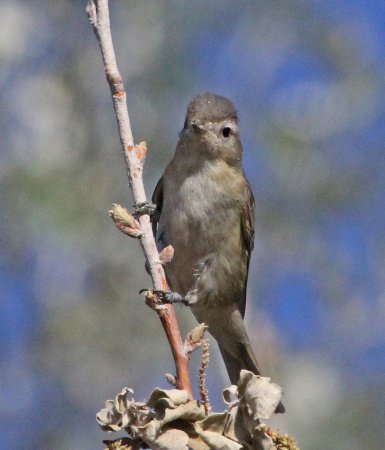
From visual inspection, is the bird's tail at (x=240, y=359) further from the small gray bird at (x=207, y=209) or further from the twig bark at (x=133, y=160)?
the twig bark at (x=133, y=160)

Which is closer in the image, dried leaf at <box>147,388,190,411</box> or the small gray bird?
dried leaf at <box>147,388,190,411</box>

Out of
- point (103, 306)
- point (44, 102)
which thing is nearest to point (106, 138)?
point (44, 102)

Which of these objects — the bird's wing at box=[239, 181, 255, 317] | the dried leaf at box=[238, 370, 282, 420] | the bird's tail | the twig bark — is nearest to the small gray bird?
the bird's wing at box=[239, 181, 255, 317]

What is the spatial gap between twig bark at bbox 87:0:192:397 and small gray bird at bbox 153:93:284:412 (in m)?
2.43

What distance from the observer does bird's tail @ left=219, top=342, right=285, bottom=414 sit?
22.7 ft

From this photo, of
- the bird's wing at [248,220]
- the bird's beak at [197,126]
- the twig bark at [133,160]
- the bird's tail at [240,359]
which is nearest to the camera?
the twig bark at [133,160]

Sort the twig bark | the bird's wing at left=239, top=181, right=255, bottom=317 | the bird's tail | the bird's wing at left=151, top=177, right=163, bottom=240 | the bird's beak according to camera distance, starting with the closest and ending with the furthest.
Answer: the twig bark → the bird's beak → the bird's wing at left=151, top=177, right=163, bottom=240 → the bird's wing at left=239, top=181, right=255, bottom=317 → the bird's tail

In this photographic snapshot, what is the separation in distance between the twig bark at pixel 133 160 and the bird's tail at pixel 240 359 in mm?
3832

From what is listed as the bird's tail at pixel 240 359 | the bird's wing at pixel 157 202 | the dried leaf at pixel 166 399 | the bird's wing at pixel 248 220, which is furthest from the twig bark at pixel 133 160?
the bird's tail at pixel 240 359

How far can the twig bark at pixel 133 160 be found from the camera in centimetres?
286

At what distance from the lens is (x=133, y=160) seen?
Answer: 320 cm

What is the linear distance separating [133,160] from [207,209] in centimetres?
299

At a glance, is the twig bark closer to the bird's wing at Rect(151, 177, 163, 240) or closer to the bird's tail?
the bird's wing at Rect(151, 177, 163, 240)

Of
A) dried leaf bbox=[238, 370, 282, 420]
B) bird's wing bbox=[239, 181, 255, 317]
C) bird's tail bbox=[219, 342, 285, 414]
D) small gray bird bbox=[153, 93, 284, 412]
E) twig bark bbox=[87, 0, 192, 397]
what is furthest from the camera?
bird's tail bbox=[219, 342, 285, 414]
